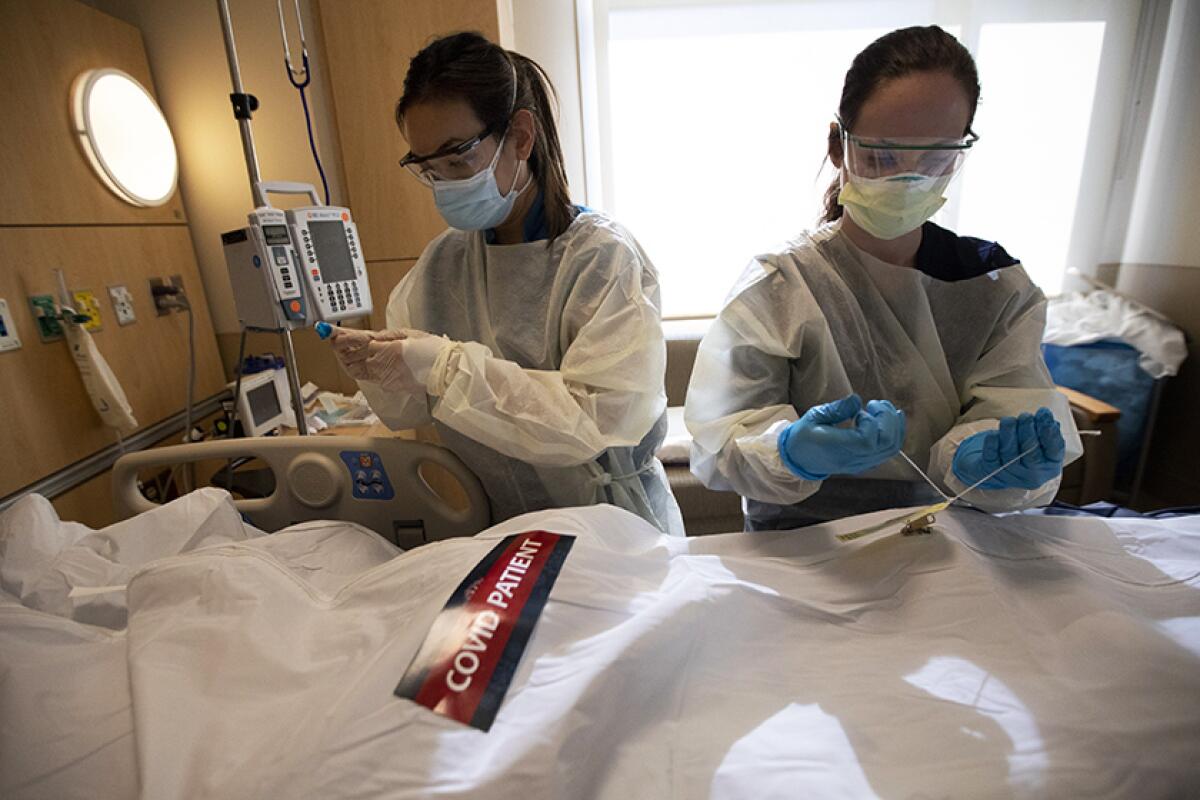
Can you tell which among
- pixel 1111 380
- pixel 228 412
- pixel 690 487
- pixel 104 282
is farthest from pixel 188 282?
pixel 1111 380

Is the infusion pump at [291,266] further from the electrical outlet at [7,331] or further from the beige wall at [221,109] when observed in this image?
the beige wall at [221,109]

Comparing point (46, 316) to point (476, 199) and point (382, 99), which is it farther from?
point (476, 199)

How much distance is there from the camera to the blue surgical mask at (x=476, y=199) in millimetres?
1017

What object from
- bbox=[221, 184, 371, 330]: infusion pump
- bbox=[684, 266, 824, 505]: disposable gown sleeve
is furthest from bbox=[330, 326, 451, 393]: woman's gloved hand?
bbox=[684, 266, 824, 505]: disposable gown sleeve

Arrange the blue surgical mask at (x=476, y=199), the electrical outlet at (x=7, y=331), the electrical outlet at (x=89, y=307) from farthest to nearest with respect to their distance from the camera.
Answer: the electrical outlet at (x=89, y=307) < the electrical outlet at (x=7, y=331) < the blue surgical mask at (x=476, y=199)

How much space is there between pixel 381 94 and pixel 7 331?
1.38 m

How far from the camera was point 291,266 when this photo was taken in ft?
4.22

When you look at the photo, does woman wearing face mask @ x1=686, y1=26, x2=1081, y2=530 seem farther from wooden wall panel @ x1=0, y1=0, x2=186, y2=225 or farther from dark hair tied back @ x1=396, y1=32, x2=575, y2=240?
wooden wall panel @ x1=0, y1=0, x2=186, y2=225

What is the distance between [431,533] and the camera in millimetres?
1170

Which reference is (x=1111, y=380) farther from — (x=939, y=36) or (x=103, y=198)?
(x=103, y=198)

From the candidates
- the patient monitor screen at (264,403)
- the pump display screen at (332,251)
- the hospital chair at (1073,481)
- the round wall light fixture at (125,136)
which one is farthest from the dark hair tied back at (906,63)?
the round wall light fixture at (125,136)

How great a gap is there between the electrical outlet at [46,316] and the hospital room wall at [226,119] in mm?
765

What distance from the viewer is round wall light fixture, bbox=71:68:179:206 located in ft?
5.97

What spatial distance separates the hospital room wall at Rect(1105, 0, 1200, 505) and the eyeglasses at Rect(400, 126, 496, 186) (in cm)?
306
